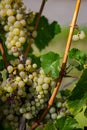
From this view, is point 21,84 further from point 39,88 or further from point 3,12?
point 3,12

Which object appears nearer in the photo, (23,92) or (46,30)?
(23,92)

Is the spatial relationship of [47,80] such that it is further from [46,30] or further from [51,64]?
[46,30]

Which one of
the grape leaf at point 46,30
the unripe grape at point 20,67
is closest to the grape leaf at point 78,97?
the unripe grape at point 20,67

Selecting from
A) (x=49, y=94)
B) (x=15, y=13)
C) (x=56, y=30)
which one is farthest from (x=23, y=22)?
(x=56, y=30)

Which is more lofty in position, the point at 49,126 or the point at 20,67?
the point at 20,67

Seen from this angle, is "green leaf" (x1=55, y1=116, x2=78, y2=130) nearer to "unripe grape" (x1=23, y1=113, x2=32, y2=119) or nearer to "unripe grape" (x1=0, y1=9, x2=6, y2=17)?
"unripe grape" (x1=23, y1=113, x2=32, y2=119)

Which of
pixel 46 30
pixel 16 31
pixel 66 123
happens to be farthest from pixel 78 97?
pixel 46 30

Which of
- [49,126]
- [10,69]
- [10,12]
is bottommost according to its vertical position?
[49,126]
